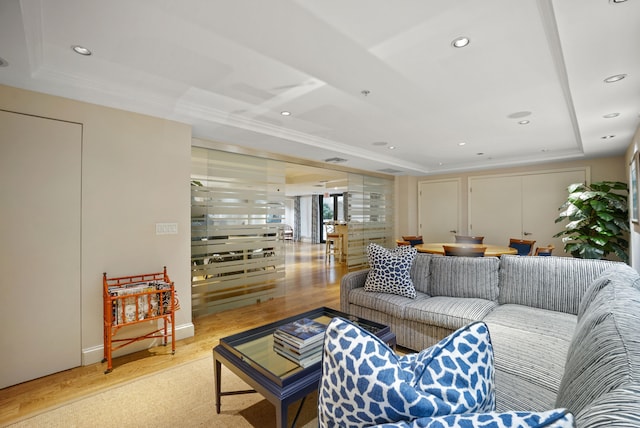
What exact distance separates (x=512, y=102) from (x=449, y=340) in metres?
3.12

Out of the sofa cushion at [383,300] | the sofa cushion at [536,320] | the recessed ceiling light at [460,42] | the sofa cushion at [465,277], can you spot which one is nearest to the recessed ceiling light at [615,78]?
the recessed ceiling light at [460,42]

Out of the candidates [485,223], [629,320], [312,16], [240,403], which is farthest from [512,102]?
[485,223]

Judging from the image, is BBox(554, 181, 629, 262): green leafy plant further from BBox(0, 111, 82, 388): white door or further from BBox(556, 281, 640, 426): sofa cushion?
BBox(0, 111, 82, 388): white door

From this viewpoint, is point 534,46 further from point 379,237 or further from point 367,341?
point 379,237

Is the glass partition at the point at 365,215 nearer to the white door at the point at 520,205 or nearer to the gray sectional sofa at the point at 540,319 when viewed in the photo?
the white door at the point at 520,205

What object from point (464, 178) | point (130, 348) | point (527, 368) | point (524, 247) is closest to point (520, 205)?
point (464, 178)

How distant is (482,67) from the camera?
2295 mm

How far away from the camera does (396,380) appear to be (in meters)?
0.66

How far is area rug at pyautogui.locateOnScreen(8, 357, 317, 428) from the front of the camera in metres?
1.85

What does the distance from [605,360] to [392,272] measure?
2105mm

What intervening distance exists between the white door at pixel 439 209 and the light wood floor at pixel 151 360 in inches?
146

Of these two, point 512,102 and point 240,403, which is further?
point 512,102

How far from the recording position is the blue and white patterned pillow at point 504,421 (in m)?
0.49

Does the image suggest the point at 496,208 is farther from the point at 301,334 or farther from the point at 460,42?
the point at 301,334
